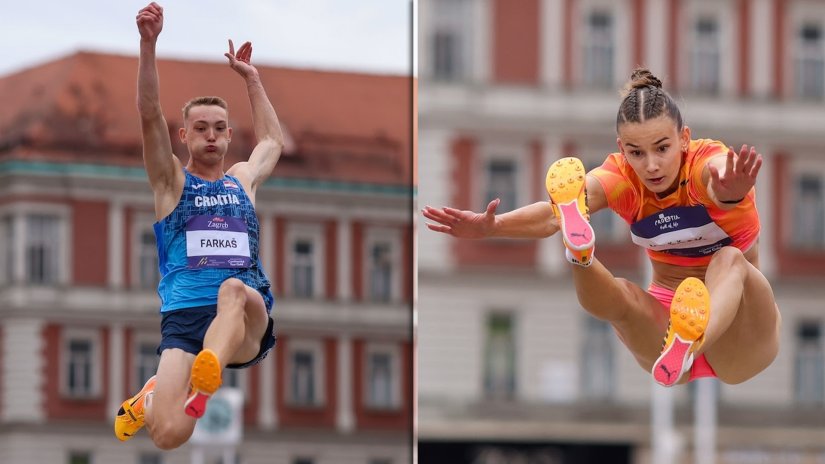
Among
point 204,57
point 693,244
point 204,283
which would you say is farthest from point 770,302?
point 204,57

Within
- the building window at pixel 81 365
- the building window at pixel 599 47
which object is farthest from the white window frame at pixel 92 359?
the building window at pixel 599 47

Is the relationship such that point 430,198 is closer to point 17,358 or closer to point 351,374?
point 351,374

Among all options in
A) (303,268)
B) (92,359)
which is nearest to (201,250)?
(303,268)

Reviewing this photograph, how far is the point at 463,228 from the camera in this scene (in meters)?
14.4

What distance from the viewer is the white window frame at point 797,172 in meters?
48.3

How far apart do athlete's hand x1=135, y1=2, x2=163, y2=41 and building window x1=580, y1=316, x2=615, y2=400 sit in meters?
46.9

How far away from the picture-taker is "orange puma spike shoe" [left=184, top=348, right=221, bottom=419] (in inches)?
513

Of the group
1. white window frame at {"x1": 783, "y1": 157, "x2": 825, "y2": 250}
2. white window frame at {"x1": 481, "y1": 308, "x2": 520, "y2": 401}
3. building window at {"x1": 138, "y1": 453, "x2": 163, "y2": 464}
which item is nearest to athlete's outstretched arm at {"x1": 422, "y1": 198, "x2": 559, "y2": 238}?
white window frame at {"x1": 783, "y1": 157, "x2": 825, "y2": 250}

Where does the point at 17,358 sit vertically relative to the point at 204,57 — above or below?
below

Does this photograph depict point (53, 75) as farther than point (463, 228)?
Yes

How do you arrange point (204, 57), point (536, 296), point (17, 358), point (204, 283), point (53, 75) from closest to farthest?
point (204, 283)
point (204, 57)
point (53, 75)
point (536, 296)
point (17, 358)

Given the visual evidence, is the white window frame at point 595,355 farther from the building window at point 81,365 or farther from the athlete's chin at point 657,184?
the athlete's chin at point 657,184

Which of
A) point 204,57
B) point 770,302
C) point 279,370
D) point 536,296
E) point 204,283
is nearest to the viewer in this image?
point 204,283

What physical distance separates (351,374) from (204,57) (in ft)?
158
